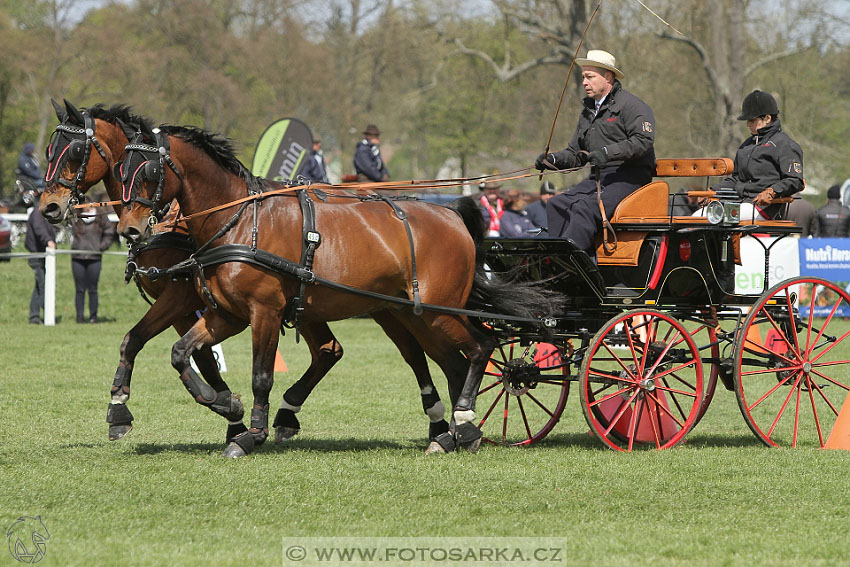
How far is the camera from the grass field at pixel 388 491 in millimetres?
4836

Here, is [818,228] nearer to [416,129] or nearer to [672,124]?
[672,124]

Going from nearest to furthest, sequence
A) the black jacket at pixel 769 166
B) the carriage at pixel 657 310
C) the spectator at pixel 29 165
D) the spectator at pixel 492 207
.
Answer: the carriage at pixel 657 310, the black jacket at pixel 769 166, the spectator at pixel 492 207, the spectator at pixel 29 165

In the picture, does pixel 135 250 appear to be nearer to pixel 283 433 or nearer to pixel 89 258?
pixel 283 433

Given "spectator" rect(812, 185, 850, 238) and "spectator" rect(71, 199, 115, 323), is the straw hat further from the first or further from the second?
"spectator" rect(812, 185, 850, 238)

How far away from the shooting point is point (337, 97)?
146 ft

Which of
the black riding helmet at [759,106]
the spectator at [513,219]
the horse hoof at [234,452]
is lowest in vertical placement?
the horse hoof at [234,452]

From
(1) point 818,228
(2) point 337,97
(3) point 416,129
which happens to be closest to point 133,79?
(2) point 337,97

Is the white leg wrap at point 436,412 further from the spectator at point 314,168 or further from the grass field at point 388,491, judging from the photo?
the spectator at point 314,168

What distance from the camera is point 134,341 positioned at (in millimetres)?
6938

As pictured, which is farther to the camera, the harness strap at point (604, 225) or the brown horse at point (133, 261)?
the harness strap at point (604, 225)

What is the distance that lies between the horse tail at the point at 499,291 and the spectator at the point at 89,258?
10012 mm

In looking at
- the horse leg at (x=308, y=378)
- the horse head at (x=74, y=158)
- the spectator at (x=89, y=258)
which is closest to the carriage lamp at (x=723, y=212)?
the horse leg at (x=308, y=378)

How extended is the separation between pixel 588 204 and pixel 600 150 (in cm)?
38

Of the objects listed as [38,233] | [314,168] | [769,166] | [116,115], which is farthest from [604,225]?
[38,233]
